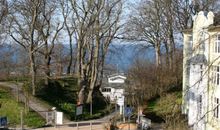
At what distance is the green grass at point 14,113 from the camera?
31.3 metres

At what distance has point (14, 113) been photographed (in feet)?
108

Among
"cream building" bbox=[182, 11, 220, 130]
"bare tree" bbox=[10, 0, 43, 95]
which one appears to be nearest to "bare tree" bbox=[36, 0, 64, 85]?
"bare tree" bbox=[10, 0, 43, 95]

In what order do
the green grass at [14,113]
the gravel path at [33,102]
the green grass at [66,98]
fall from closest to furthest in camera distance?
the green grass at [14,113]
the gravel path at [33,102]
the green grass at [66,98]

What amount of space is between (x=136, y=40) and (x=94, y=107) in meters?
13.2

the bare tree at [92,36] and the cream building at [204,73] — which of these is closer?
the cream building at [204,73]

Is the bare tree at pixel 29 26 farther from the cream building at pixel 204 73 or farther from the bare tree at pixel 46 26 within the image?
the cream building at pixel 204 73

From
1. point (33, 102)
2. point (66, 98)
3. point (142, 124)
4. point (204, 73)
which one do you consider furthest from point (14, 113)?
point (204, 73)

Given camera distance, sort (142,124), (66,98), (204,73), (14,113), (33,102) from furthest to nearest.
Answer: (66,98) < (33,102) < (14,113) < (142,124) < (204,73)

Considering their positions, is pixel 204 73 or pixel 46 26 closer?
pixel 204 73

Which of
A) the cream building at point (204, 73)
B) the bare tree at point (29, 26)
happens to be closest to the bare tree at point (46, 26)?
the bare tree at point (29, 26)

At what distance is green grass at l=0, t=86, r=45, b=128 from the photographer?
103ft

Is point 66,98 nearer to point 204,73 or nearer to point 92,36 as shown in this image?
point 92,36

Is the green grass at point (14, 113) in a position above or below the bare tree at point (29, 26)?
below

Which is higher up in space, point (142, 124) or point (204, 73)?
point (204, 73)
